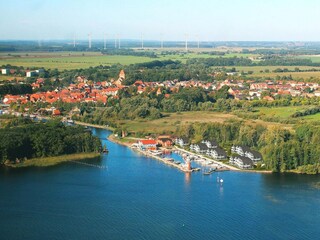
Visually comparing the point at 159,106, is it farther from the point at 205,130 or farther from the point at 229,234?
the point at 229,234

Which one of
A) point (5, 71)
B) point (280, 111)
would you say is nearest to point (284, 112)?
point (280, 111)

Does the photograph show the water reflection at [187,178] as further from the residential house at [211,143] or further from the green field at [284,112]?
the green field at [284,112]

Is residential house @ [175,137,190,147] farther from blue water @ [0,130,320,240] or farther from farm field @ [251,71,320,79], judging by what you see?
farm field @ [251,71,320,79]

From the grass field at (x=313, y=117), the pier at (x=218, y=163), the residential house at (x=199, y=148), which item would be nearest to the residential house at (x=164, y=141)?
the pier at (x=218, y=163)

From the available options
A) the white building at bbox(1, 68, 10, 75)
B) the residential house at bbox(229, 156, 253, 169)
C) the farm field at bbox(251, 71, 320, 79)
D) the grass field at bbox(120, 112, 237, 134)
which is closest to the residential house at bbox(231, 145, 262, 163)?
the residential house at bbox(229, 156, 253, 169)

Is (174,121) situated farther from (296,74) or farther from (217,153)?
(296,74)

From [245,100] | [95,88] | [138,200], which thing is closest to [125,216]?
[138,200]
